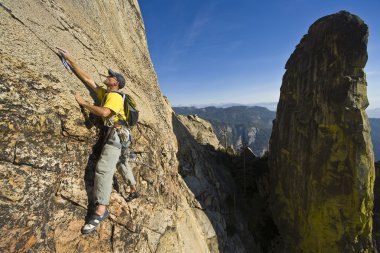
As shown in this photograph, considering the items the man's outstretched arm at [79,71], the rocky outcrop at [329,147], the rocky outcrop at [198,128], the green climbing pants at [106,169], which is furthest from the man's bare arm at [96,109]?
the rocky outcrop at [198,128]

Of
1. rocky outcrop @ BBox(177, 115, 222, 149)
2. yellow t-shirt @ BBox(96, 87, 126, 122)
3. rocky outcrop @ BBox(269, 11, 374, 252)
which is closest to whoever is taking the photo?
yellow t-shirt @ BBox(96, 87, 126, 122)

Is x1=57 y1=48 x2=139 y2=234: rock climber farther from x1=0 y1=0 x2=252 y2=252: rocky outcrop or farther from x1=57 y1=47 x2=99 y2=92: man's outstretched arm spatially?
x1=0 y1=0 x2=252 y2=252: rocky outcrop

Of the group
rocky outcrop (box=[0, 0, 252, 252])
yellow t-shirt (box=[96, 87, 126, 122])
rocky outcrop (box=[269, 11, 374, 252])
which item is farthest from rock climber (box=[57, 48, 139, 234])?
rocky outcrop (box=[269, 11, 374, 252])

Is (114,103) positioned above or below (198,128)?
above

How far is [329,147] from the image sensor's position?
2142 centimetres

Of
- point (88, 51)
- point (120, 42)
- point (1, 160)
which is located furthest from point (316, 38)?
point (1, 160)

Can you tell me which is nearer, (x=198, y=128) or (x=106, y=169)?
(x=106, y=169)

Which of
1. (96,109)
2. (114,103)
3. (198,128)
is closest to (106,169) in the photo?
(96,109)

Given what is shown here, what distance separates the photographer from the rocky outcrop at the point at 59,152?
Result: 624cm

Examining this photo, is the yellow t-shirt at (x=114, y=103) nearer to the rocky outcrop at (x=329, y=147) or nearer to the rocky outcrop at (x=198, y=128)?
the rocky outcrop at (x=329, y=147)

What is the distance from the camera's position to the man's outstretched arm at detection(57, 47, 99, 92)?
8.35m

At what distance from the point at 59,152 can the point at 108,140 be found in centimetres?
135

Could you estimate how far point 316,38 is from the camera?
23328 millimetres

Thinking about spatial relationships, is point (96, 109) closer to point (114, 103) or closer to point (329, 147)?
point (114, 103)
